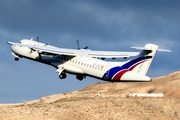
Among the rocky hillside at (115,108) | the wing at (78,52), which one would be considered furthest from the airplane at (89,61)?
the rocky hillside at (115,108)

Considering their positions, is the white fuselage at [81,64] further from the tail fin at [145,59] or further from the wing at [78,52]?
the wing at [78,52]

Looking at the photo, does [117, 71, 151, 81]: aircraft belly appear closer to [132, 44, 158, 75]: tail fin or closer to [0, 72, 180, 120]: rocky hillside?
[132, 44, 158, 75]: tail fin

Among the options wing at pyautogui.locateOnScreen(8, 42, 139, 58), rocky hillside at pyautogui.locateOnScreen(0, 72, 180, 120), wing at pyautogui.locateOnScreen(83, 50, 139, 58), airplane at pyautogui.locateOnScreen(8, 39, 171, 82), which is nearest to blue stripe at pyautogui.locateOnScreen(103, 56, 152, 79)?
airplane at pyautogui.locateOnScreen(8, 39, 171, 82)

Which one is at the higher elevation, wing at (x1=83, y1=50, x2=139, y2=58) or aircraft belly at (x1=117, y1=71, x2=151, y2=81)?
wing at (x1=83, y1=50, x2=139, y2=58)

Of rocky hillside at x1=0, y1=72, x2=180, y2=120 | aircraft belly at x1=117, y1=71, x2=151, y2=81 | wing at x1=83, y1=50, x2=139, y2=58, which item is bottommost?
rocky hillside at x1=0, y1=72, x2=180, y2=120

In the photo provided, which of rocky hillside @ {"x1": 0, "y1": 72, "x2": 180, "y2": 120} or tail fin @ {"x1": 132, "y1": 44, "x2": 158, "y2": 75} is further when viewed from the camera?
rocky hillside @ {"x1": 0, "y1": 72, "x2": 180, "y2": 120}

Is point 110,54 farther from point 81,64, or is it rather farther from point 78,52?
point 81,64

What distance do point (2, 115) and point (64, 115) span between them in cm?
805

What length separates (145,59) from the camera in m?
82.3

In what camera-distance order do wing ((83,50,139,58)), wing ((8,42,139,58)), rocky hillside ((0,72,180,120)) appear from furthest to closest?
1. wing ((83,50,139,58))
2. wing ((8,42,139,58))
3. rocky hillside ((0,72,180,120))

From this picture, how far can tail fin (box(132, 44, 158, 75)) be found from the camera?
3211 inches

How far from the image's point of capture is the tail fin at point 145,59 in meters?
81.6

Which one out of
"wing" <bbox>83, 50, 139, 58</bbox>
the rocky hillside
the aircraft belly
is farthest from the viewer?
"wing" <bbox>83, 50, 139, 58</bbox>

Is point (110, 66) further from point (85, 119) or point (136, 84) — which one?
point (136, 84)
